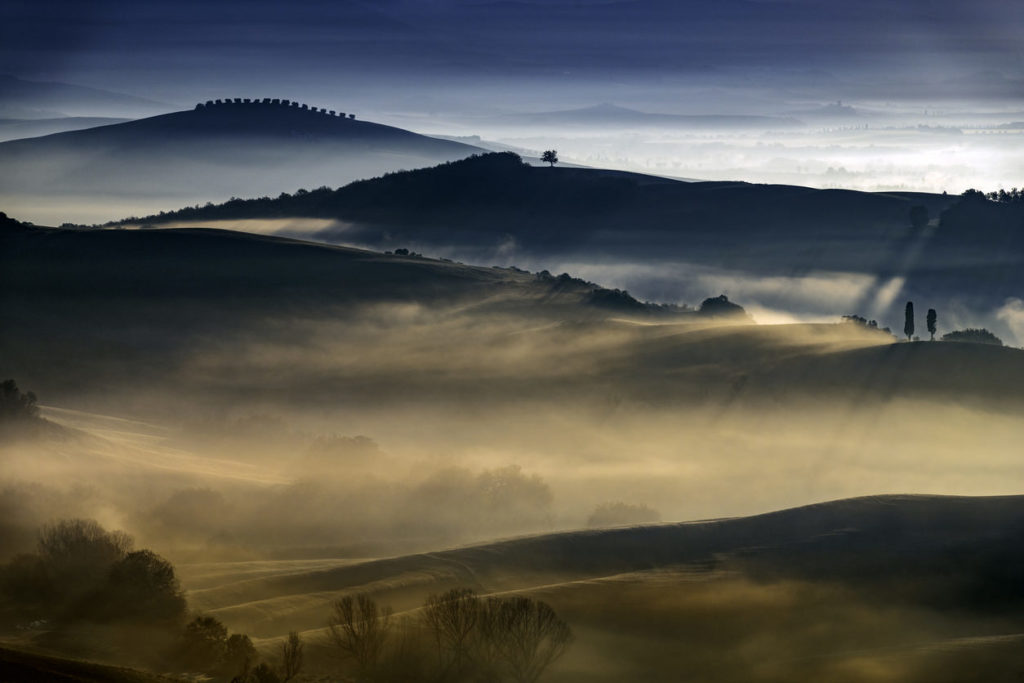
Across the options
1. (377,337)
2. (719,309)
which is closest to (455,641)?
(377,337)

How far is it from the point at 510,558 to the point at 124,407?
72.2 m

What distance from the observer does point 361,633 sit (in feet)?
185

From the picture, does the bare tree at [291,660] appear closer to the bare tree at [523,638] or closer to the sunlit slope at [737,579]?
the sunlit slope at [737,579]

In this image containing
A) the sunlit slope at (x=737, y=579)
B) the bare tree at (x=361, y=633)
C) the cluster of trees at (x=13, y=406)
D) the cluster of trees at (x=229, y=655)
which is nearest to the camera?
the cluster of trees at (x=229, y=655)

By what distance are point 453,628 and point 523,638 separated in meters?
2.84

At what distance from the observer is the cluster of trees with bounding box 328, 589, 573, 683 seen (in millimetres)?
54906

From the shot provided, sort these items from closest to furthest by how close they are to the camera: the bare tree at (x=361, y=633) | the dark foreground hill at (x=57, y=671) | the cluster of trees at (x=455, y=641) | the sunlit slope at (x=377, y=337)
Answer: the dark foreground hill at (x=57, y=671) → the cluster of trees at (x=455, y=641) → the bare tree at (x=361, y=633) → the sunlit slope at (x=377, y=337)

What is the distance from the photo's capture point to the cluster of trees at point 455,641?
180 feet

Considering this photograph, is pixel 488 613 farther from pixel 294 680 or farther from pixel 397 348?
→ pixel 397 348

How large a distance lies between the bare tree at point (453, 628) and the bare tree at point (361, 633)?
6.74ft

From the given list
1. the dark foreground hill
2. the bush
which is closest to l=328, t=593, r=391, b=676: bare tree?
the dark foreground hill

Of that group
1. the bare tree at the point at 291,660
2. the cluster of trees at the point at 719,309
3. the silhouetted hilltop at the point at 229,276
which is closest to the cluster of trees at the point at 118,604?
the bare tree at the point at 291,660

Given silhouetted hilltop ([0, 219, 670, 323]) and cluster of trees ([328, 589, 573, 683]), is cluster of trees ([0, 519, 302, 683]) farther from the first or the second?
silhouetted hilltop ([0, 219, 670, 323])

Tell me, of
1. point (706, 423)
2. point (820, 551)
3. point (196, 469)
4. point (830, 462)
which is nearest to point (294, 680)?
point (820, 551)
